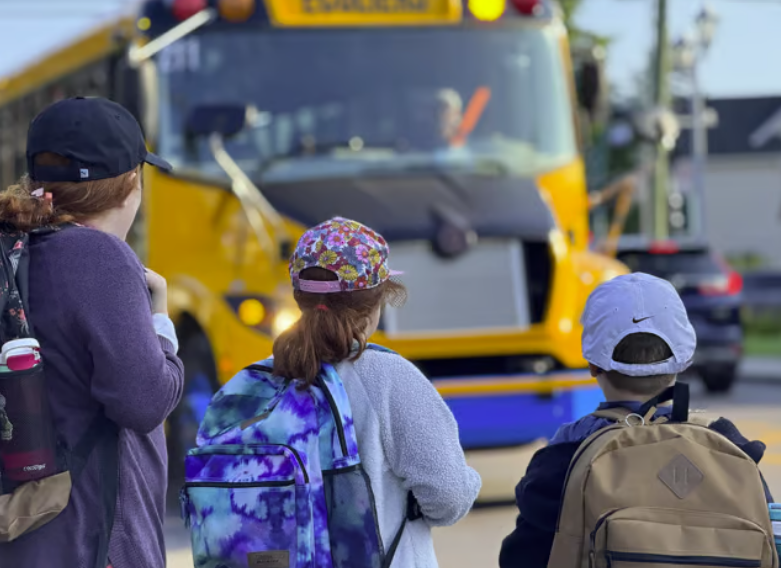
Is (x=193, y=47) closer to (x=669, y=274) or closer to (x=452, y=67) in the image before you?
(x=452, y=67)

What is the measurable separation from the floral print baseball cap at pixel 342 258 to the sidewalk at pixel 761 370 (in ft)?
54.5

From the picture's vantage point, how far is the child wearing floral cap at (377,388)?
2.87 m

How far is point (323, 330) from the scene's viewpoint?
2.92 metres

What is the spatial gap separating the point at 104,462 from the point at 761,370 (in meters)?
18.7

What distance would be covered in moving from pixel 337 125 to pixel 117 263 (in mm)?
5254

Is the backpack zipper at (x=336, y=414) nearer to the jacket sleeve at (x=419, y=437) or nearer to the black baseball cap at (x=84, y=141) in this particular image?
the jacket sleeve at (x=419, y=437)

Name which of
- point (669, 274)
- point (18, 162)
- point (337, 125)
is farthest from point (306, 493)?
point (669, 274)

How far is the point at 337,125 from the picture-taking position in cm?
802

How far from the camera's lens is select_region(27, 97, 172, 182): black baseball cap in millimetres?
2979

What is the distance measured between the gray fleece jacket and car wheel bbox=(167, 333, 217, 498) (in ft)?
15.4

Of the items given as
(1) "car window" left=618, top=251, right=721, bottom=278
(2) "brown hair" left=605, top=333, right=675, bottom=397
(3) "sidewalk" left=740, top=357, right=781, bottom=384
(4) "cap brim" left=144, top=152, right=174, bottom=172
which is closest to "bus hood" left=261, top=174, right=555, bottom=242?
(4) "cap brim" left=144, top=152, right=174, bottom=172

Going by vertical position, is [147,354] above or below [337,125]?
above

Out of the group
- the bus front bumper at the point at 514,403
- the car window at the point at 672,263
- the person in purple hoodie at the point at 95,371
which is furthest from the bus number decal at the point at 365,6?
the car window at the point at 672,263

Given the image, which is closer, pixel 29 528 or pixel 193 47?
pixel 29 528
